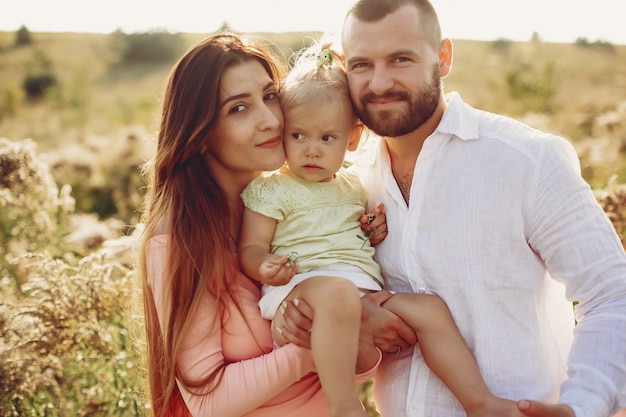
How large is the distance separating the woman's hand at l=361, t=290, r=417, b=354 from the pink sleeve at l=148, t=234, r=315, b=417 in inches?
12.2

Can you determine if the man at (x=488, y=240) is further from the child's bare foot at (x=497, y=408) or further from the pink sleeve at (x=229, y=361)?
the pink sleeve at (x=229, y=361)

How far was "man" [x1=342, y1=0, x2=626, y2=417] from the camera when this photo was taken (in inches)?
109

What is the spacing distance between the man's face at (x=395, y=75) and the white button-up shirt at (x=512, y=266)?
18cm

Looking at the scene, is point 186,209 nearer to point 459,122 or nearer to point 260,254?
point 260,254

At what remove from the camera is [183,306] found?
9.53 feet

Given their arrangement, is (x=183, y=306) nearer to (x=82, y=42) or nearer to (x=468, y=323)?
(x=468, y=323)

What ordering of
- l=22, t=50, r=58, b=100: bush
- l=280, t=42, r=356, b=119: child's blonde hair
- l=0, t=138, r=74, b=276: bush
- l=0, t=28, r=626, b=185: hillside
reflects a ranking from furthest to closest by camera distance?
l=22, t=50, r=58, b=100: bush → l=0, t=28, r=626, b=185: hillside → l=0, t=138, r=74, b=276: bush → l=280, t=42, r=356, b=119: child's blonde hair

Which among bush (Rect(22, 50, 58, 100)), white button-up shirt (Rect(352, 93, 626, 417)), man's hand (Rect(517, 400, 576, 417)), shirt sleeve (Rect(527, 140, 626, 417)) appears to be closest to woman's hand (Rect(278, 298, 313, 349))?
white button-up shirt (Rect(352, 93, 626, 417))

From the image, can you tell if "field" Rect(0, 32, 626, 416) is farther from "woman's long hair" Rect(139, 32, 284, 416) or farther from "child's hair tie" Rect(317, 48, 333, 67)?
"child's hair tie" Rect(317, 48, 333, 67)

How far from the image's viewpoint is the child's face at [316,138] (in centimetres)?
316

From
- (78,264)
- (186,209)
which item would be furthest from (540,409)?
(78,264)

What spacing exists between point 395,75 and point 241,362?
5.11ft

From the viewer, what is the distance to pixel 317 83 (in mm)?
3211

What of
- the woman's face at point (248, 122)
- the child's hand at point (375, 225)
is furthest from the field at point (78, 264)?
the child's hand at point (375, 225)
